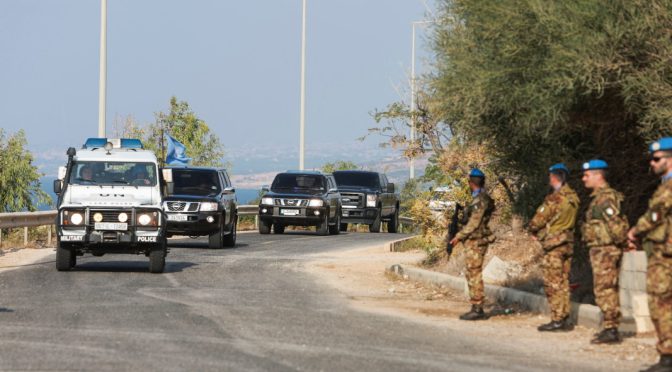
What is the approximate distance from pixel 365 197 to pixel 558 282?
28.3m

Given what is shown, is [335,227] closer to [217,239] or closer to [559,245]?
[217,239]

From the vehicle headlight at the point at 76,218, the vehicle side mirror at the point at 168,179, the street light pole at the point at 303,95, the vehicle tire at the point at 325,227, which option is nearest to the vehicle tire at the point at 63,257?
the vehicle headlight at the point at 76,218

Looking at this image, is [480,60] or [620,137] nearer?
[480,60]

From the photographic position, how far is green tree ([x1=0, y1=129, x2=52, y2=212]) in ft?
140

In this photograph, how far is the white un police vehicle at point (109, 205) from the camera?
1970 cm

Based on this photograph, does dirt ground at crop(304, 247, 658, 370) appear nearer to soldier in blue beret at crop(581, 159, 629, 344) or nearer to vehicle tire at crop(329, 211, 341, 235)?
soldier in blue beret at crop(581, 159, 629, 344)

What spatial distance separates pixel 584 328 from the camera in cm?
1334

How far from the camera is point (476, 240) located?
14.1 metres

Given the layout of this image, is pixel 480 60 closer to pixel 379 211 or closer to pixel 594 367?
pixel 594 367

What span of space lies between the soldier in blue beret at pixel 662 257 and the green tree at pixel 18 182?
3349cm

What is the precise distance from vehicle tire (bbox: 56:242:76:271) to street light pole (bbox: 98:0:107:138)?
42.8ft

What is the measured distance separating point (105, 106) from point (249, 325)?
21058mm

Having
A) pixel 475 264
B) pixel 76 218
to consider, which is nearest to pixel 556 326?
pixel 475 264

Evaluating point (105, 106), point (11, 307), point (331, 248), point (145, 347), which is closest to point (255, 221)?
point (105, 106)
